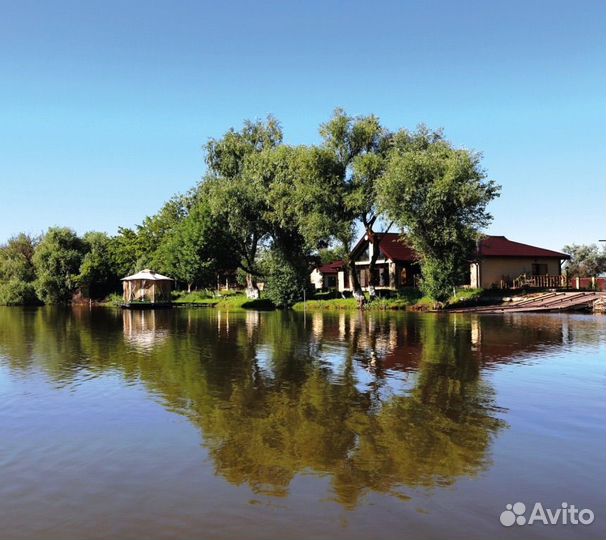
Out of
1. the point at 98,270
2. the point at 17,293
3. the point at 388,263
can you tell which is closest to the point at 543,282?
the point at 388,263

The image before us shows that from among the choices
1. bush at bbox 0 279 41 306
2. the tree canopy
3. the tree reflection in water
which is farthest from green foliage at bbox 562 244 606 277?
bush at bbox 0 279 41 306

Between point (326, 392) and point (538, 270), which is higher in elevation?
point (538, 270)

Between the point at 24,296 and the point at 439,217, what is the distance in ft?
224

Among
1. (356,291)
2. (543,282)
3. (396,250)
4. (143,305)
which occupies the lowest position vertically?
(143,305)

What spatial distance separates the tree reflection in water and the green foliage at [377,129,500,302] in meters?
15.7

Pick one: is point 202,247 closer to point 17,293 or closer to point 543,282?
point 543,282

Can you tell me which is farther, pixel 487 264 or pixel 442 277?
pixel 487 264


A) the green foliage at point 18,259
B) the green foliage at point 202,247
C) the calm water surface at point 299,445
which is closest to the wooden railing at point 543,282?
the green foliage at point 202,247

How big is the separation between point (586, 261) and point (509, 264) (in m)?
28.4

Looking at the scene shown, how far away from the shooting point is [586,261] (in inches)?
2911

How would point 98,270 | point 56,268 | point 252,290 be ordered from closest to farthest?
point 252,290 → point 98,270 → point 56,268

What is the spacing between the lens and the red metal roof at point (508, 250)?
5197 centimetres

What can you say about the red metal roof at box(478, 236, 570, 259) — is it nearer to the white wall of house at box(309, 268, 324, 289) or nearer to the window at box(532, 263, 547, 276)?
the window at box(532, 263, 547, 276)

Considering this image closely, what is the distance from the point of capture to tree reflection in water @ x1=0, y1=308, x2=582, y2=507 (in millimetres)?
7535
